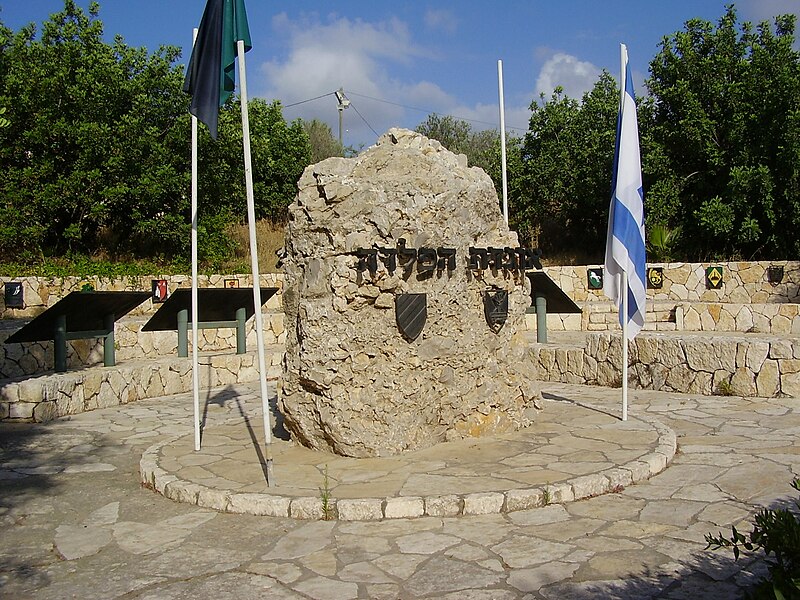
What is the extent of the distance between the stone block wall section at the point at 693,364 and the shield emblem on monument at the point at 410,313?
5128 mm

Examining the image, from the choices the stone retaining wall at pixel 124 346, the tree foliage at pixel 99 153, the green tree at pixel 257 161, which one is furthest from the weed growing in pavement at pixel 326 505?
the green tree at pixel 257 161

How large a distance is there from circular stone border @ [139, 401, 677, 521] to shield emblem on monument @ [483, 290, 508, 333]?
2.06 metres

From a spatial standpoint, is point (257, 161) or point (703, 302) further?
point (257, 161)

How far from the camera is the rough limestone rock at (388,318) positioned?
654 cm

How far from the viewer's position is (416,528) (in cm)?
499

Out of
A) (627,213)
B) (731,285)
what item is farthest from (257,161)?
(627,213)

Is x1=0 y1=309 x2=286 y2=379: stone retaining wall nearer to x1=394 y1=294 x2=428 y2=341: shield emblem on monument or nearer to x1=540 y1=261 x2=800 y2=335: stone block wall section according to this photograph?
x1=394 y1=294 x2=428 y2=341: shield emblem on monument

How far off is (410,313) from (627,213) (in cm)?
285

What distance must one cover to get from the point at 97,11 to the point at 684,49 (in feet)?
55.6

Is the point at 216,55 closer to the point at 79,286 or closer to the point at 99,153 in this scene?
the point at 79,286

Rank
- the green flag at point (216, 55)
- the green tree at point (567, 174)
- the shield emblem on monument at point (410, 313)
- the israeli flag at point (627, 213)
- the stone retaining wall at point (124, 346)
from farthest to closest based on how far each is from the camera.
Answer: the green tree at point (567, 174) → the stone retaining wall at point (124, 346) → the israeli flag at point (627, 213) → the shield emblem on monument at point (410, 313) → the green flag at point (216, 55)

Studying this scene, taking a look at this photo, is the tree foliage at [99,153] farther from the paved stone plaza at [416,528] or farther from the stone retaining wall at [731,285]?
the paved stone plaza at [416,528]

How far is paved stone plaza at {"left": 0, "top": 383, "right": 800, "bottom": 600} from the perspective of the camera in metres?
4.11

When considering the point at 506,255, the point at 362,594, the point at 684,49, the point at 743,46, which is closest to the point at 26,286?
the point at 506,255
